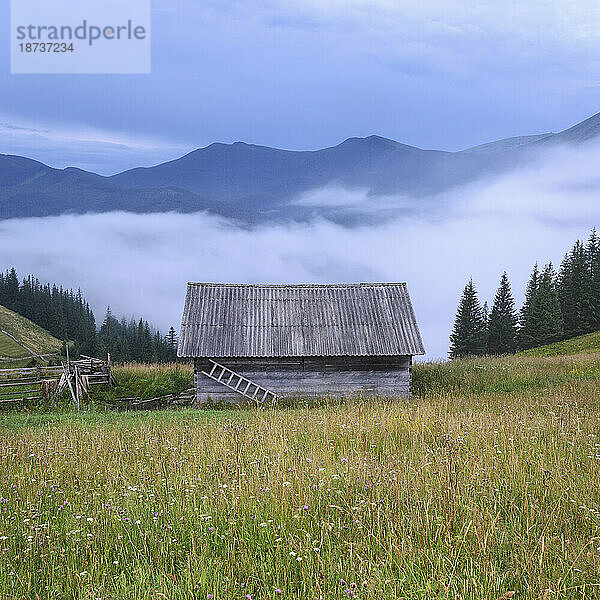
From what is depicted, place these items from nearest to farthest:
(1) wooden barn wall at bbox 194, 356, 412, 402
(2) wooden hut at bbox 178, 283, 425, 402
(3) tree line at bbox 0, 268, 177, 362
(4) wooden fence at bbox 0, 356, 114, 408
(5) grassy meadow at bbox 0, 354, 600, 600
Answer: (5) grassy meadow at bbox 0, 354, 600, 600
(2) wooden hut at bbox 178, 283, 425, 402
(1) wooden barn wall at bbox 194, 356, 412, 402
(4) wooden fence at bbox 0, 356, 114, 408
(3) tree line at bbox 0, 268, 177, 362

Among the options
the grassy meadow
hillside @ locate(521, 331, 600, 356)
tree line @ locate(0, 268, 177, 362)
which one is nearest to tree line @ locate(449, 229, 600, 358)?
hillside @ locate(521, 331, 600, 356)

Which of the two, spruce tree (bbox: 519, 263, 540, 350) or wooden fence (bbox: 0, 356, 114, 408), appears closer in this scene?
wooden fence (bbox: 0, 356, 114, 408)

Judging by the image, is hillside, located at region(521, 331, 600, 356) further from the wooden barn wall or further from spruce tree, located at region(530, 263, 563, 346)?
the wooden barn wall

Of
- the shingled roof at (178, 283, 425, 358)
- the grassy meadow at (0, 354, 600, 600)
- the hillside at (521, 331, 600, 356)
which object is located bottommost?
the hillside at (521, 331, 600, 356)

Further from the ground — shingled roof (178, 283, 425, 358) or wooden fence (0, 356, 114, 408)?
shingled roof (178, 283, 425, 358)

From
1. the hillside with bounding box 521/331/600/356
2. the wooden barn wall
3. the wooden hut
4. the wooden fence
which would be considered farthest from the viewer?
the hillside with bounding box 521/331/600/356

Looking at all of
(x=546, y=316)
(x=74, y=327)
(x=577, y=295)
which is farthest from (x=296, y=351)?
(x=74, y=327)

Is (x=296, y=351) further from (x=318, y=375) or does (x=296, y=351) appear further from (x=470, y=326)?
(x=470, y=326)

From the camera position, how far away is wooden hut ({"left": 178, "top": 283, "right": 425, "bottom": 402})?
23.0 meters

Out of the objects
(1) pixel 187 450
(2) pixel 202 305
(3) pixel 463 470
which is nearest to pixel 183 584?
(3) pixel 463 470

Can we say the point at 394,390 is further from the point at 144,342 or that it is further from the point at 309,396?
the point at 144,342

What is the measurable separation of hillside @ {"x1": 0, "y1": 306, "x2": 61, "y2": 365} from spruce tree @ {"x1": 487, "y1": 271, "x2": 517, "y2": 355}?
196ft

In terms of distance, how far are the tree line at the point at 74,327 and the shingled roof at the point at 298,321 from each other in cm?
4672

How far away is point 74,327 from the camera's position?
92.8 metres
